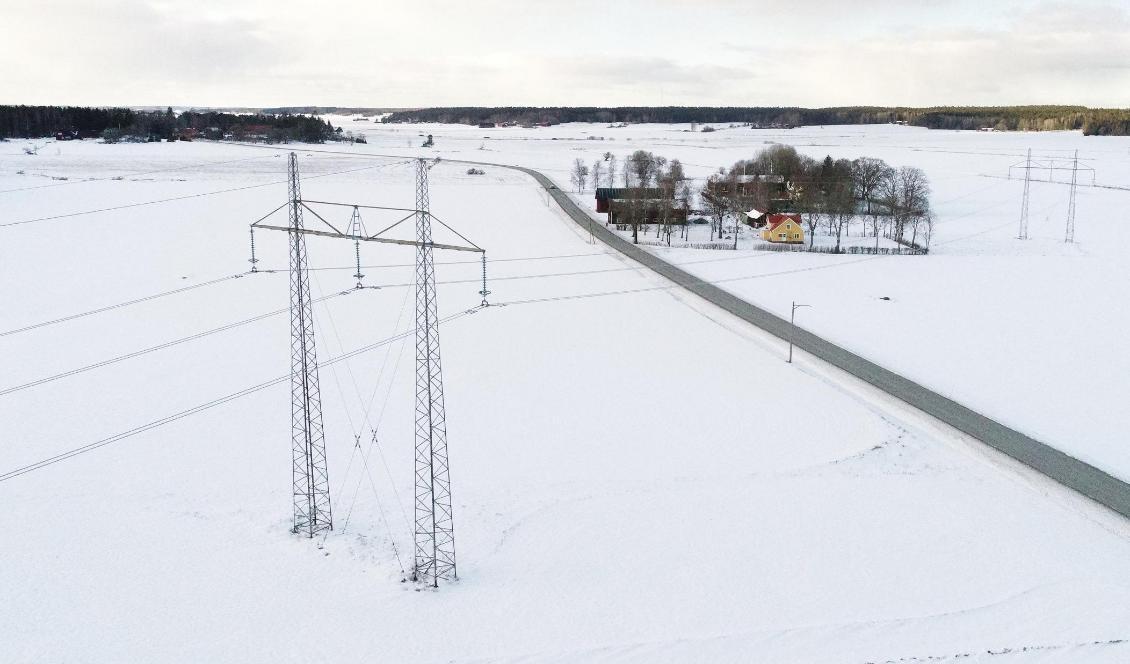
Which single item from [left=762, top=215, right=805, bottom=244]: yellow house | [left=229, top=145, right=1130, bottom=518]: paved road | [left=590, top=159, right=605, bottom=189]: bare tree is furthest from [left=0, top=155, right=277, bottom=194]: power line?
[left=762, top=215, right=805, bottom=244]: yellow house

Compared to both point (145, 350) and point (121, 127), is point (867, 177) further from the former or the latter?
point (121, 127)

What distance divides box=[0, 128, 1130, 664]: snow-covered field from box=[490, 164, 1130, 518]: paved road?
2.55ft

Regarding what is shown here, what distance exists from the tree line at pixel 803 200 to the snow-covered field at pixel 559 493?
2057 centimetres

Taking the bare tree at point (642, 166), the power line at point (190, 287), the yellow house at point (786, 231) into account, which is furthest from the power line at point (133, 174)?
the yellow house at point (786, 231)

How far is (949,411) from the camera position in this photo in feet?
105

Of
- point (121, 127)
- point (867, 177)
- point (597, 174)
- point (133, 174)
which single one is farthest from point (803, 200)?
point (121, 127)

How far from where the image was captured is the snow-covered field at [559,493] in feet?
66.5

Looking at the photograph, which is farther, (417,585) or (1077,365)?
(1077,365)

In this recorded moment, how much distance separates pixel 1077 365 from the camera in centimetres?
3856

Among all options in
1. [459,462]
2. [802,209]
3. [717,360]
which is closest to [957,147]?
[802,209]

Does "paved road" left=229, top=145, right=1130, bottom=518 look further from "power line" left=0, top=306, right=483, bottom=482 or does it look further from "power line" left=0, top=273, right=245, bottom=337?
"power line" left=0, top=273, right=245, bottom=337

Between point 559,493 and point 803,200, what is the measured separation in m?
59.1

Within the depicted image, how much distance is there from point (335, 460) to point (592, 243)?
42893 mm

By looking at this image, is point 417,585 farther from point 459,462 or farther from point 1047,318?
point 1047,318
